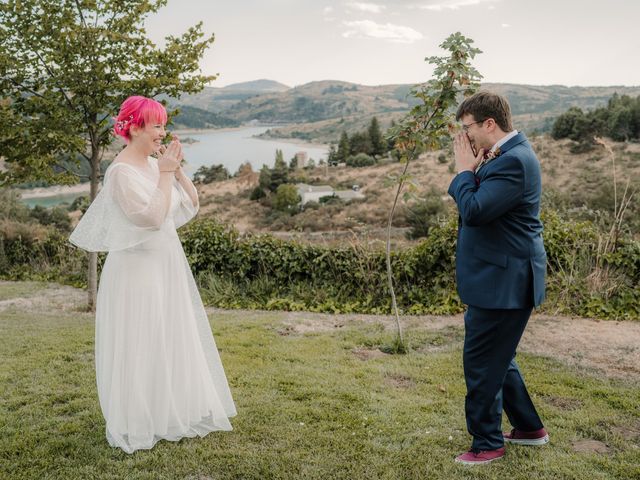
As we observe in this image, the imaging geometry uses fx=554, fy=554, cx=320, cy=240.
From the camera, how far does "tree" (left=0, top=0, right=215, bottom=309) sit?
730 centimetres

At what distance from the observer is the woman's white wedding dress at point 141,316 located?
3.47 metres

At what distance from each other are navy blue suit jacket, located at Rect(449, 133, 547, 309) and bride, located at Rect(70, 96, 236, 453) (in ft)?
5.95

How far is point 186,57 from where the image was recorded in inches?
316

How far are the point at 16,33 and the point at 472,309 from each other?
23.5 ft

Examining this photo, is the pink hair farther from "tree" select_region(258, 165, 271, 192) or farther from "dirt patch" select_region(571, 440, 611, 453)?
"tree" select_region(258, 165, 271, 192)

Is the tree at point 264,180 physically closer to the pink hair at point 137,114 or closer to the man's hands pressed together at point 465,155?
the pink hair at point 137,114

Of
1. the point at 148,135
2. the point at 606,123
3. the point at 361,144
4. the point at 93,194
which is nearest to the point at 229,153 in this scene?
the point at 361,144

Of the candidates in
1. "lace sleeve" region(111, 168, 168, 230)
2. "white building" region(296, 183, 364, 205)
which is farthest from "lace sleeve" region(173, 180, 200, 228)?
"white building" region(296, 183, 364, 205)

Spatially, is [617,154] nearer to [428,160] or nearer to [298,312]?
[428,160]

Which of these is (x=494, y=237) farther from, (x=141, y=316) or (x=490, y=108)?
(x=141, y=316)

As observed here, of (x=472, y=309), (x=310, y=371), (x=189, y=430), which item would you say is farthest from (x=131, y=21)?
(x=472, y=309)

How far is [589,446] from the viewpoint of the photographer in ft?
12.8

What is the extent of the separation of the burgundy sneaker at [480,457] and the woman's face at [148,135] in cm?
283

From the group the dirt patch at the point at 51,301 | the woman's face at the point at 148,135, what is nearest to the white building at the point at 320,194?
the dirt patch at the point at 51,301
